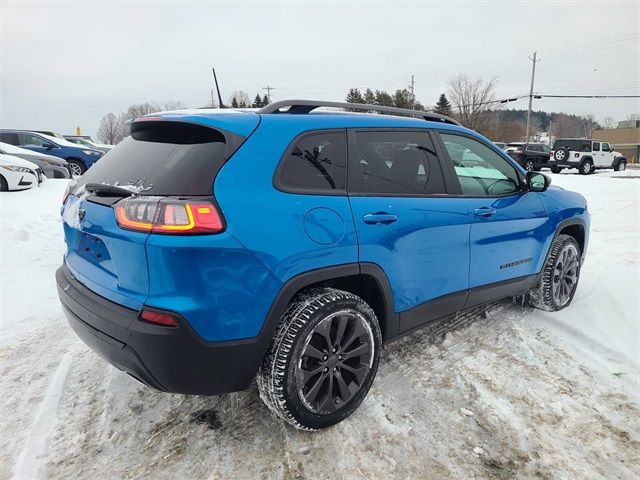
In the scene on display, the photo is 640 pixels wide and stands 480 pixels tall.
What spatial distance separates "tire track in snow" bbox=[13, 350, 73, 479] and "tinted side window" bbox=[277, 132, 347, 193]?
180cm

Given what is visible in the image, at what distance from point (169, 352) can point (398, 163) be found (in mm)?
1717

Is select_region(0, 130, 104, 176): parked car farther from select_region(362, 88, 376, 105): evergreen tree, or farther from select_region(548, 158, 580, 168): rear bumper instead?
select_region(362, 88, 376, 105): evergreen tree

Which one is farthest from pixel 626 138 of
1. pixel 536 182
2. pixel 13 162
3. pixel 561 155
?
pixel 13 162

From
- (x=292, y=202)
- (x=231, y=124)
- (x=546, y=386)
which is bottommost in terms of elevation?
(x=546, y=386)

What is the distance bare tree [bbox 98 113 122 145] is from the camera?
2288 inches

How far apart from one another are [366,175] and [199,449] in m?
1.70

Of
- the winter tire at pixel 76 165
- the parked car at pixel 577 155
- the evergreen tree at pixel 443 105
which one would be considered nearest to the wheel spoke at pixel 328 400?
the winter tire at pixel 76 165

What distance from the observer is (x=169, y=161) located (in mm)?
2236

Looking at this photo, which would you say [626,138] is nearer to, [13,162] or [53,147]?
[53,147]

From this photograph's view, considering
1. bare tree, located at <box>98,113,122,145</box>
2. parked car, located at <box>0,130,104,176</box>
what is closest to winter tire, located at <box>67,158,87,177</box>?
parked car, located at <box>0,130,104,176</box>

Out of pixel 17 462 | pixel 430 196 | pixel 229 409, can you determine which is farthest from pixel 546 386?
pixel 17 462

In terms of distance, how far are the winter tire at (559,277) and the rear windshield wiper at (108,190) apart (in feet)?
11.2

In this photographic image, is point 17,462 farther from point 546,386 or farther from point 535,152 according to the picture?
point 535,152

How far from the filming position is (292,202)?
2229mm
